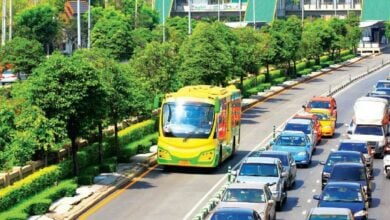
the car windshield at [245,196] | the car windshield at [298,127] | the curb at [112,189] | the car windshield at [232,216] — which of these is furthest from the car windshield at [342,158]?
the car windshield at [232,216]

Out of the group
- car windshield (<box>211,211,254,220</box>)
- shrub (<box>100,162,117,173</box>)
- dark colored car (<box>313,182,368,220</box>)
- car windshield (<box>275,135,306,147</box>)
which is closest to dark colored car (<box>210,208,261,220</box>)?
car windshield (<box>211,211,254,220</box>)

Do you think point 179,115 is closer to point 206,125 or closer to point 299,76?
point 206,125

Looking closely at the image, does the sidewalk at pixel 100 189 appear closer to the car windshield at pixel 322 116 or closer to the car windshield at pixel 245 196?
the car windshield at pixel 245 196

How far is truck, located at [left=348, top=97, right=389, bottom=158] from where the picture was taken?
48.4 metres

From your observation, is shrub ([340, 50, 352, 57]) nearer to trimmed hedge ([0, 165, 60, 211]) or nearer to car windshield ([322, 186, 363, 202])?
trimmed hedge ([0, 165, 60, 211])

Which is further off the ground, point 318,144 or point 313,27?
point 313,27

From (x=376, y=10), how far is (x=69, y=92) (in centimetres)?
11376

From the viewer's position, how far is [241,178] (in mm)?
35438

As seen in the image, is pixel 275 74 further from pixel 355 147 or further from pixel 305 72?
pixel 355 147

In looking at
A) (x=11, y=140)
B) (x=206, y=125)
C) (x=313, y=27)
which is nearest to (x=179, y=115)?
(x=206, y=125)

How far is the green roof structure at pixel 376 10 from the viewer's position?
14525cm

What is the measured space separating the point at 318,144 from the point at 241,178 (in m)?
17.9

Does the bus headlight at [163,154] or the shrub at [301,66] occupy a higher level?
the shrub at [301,66]

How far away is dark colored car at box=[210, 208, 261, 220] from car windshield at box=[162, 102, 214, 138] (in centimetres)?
1327
